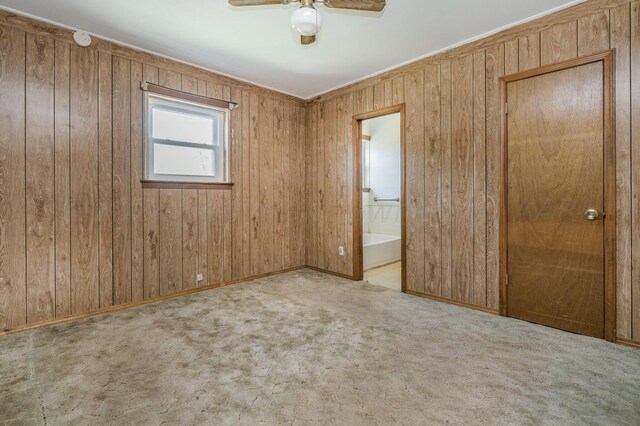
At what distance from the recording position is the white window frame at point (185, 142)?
10.7 ft

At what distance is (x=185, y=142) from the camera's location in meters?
3.54

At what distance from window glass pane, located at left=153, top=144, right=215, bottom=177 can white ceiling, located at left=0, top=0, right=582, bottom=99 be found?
3.20 ft

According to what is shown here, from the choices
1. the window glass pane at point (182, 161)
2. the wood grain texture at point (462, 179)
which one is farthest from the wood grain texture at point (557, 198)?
the window glass pane at point (182, 161)

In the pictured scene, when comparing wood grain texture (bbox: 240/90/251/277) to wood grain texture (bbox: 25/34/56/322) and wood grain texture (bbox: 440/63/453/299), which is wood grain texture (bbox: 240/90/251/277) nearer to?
wood grain texture (bbox: 25/34/56/322)

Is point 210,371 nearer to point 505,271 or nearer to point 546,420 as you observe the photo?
point 546,420

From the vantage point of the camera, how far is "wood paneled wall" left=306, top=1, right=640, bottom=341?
225 cm

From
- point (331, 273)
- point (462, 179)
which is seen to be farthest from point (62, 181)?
point (462, 179)

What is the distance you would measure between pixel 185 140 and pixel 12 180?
1513 mm

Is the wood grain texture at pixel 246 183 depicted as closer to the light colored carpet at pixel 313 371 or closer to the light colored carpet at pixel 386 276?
the light colored carpet at pixel 313 371

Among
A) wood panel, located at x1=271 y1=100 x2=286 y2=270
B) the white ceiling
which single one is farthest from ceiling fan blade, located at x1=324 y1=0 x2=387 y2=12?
wood panel, located at x1=271 y1=100 x2=286 y2=270

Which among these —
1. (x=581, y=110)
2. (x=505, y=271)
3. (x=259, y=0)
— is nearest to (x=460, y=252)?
(x=505, y=271)

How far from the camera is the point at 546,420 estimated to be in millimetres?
1506

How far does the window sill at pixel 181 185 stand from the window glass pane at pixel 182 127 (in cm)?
49

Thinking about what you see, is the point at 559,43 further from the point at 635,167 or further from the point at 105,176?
the point at 105,176
